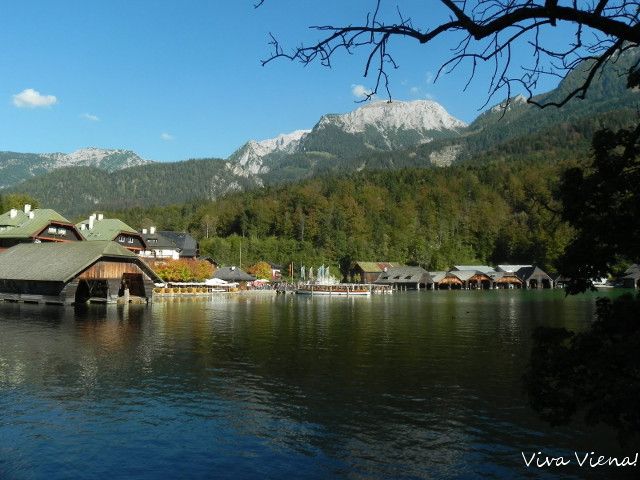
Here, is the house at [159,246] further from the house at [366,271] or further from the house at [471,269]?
the house at [471,269]

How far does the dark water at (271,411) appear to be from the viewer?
1016 centimetres

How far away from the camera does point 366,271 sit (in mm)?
127688

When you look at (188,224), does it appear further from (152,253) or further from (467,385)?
(467,385)

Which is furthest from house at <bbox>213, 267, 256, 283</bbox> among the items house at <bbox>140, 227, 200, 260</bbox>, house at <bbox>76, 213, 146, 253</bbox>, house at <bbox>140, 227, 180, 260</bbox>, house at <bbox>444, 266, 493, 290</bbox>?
house at <bbox>444, 266, 493, 290</bbox>

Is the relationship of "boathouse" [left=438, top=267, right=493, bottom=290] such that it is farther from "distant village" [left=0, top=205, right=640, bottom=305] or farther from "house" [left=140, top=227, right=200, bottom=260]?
"house" [left=140, top=227, right=200, bottom=260]

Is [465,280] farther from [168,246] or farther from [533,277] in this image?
[168,246]

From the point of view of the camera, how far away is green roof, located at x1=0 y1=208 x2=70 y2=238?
6397 centimetres

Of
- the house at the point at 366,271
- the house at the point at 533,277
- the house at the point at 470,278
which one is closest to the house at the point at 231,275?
the house at the point at 366,271

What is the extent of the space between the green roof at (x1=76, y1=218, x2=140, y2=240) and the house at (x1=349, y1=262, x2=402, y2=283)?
62.2m

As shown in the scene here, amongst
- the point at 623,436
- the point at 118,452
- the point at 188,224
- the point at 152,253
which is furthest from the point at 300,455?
the point at 188,224

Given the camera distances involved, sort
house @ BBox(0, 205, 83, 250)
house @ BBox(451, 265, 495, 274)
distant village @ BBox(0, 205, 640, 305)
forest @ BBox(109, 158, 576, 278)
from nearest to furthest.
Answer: distant village @ BBox(0, 205, 640, 305) < house @ BBox(0, 205, 83, 250) < house @ BBox(451, 265, 495, 274) < forest @ BBox(109, 158, 576, 278)

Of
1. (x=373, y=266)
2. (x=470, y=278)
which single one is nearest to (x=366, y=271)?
(x=373, y=266)

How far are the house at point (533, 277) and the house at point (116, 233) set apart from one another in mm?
92304

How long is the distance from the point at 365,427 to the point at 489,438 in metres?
2.77
